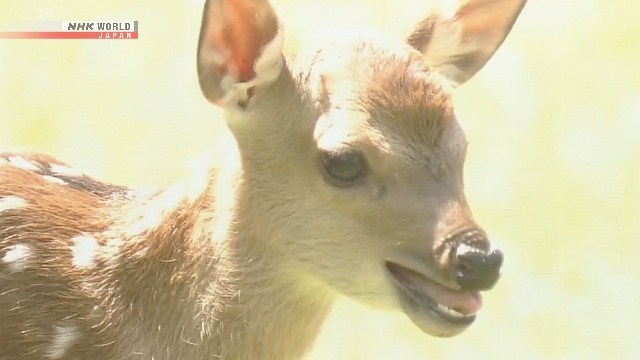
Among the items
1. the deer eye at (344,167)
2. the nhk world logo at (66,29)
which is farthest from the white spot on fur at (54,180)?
the deer eye at (344,167)

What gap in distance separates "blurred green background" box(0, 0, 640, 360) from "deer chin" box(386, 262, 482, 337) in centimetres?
70

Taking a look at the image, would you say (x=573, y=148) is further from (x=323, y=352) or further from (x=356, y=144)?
(x=356, y=144)

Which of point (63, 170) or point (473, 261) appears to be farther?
point (63, 170)

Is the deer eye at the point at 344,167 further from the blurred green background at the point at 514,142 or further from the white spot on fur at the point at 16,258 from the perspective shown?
the blurred green background at the point at 514,142

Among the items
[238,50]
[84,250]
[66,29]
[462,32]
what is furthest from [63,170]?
[462,32]

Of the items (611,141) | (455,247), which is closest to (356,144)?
(455,247)

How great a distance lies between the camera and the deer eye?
120 cm

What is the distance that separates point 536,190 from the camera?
1905mm

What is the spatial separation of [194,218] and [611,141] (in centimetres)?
101

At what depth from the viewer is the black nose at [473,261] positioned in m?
1.14

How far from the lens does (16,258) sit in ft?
4.54

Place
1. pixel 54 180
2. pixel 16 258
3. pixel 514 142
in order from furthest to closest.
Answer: pixel 514 142 → pixel 54 180 → pixel 16 258

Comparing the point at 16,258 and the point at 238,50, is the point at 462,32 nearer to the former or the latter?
the point at 238,50

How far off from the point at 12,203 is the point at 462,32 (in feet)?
2.63
